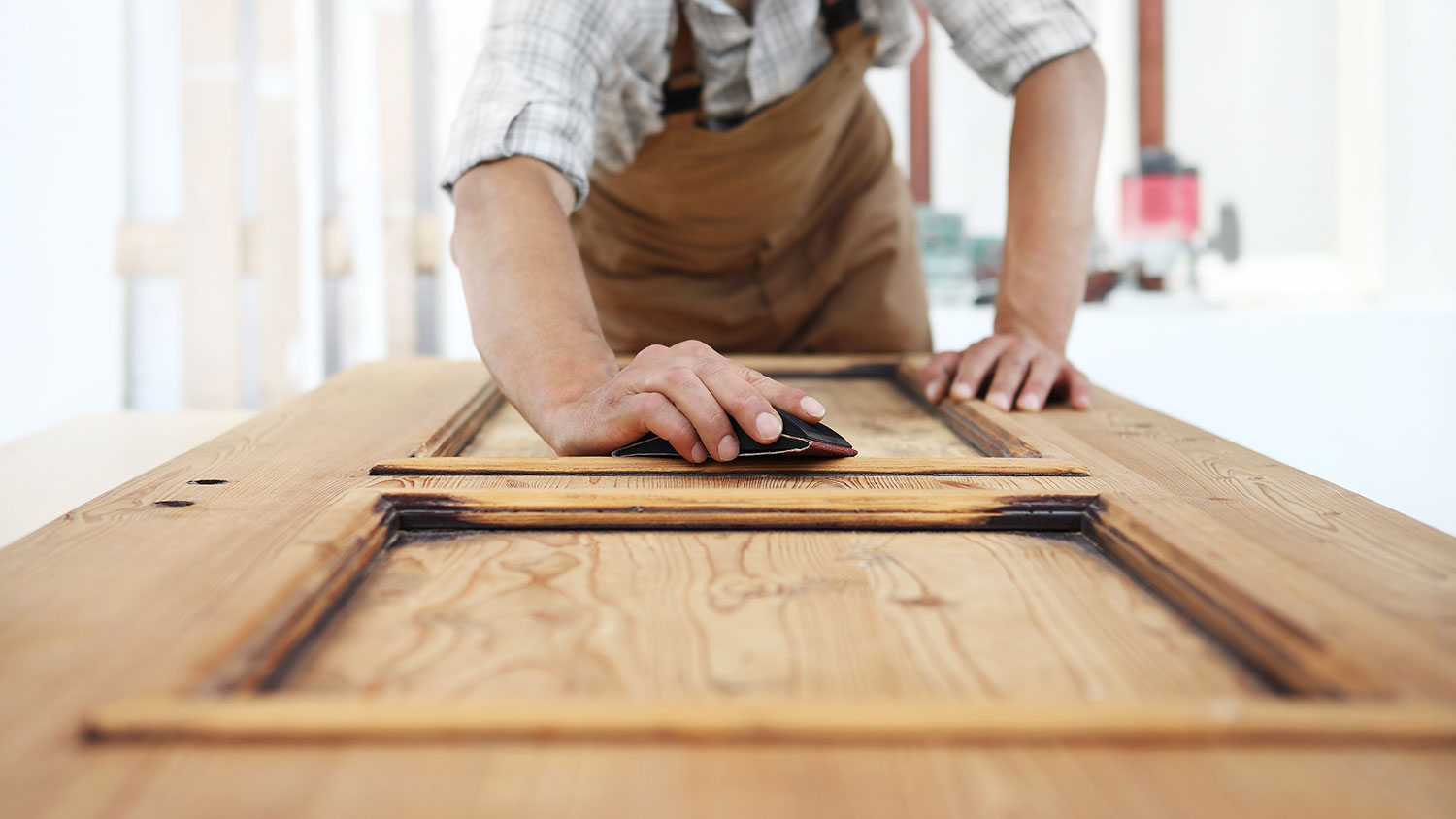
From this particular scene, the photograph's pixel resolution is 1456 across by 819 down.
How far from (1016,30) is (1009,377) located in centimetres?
46

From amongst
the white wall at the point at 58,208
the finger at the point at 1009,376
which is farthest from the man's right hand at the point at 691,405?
the white wall at the point at 58,208

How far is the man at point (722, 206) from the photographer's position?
0.80 m

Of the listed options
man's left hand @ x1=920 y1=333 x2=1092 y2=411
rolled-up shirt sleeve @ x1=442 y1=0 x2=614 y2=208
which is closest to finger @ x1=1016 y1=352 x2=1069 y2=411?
man's left hand @ x1=920 y1=333 x2=1092 y2=411

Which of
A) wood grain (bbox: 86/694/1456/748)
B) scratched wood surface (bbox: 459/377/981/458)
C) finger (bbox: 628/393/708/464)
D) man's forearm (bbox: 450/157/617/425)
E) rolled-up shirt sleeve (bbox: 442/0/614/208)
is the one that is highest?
rolled-up shirt sleeve (bbox: 442/0/614/208)

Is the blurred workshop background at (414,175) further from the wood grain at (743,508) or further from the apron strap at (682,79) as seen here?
the wood grain at (743,508)

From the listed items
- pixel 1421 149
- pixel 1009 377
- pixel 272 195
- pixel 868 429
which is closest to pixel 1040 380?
pixel 1009 377

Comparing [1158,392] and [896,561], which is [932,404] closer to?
[896,561]

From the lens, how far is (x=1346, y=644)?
0.40 meters

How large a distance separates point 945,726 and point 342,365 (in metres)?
2.83

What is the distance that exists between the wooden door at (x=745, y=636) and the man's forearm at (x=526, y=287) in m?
0.12

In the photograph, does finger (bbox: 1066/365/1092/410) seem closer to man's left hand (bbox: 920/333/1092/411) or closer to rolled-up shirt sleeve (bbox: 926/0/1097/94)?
man's left hand (bbox: 920/333/1092/411)

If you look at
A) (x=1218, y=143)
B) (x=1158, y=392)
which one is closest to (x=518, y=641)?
(x=1158, y=392)

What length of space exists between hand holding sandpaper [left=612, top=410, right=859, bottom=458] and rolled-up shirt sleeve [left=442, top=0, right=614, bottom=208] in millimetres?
377

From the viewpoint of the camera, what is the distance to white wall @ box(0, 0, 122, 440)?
81.6 inches
